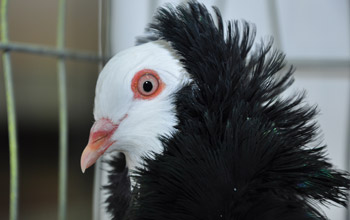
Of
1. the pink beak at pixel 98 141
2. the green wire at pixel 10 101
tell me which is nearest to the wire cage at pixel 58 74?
the green wire at pixel 10 101

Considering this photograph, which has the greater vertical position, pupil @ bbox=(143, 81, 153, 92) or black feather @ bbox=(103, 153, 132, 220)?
pupil @ bbox=(143, 81, 153, 92)

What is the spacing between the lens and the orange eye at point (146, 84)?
1.13 feet

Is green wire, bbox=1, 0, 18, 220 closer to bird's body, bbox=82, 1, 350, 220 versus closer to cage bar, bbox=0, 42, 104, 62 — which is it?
cage bar, bbox=0, 42, 104, 62

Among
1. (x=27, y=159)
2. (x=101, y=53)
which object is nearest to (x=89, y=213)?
(x=27, y=159)

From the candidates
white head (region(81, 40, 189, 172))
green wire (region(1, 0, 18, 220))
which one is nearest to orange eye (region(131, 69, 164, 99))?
white head (region(81, 40, 189, 172))

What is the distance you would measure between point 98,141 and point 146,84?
0.07m

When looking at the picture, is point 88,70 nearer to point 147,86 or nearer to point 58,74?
point 58,74

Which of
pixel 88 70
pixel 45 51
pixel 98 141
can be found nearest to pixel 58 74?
pixel 45 51

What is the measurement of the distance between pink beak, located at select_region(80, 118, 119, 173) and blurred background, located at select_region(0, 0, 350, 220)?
19 centimetres

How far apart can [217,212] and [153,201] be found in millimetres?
51

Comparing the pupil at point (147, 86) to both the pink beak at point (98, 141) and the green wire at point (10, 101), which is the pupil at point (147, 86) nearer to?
the pink beak at point (98, 141)

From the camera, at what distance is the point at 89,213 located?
1.13 m

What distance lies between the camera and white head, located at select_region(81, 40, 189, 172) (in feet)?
1.13

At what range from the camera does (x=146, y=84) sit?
0.35m
